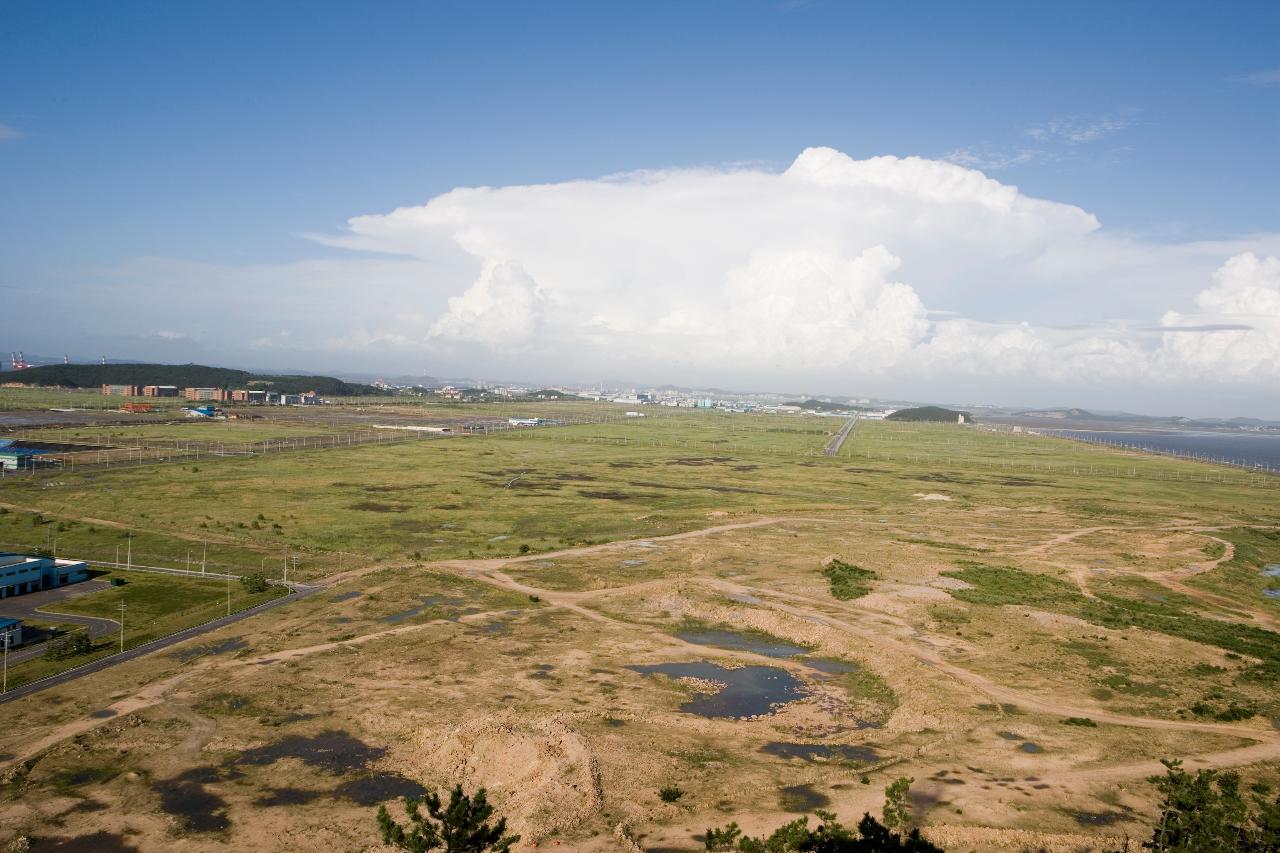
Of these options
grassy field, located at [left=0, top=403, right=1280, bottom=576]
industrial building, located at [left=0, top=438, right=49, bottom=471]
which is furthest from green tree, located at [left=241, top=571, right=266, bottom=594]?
industrial building, located at [left=0, top=438, right=49, bottom=471]

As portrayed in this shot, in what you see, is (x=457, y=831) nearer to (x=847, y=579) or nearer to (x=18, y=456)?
(x=847, y=579)

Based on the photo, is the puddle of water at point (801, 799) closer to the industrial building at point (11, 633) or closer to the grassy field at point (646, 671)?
the grassy field at point (646, 671)

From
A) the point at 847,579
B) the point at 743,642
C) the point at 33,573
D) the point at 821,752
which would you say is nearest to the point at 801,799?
the point at 821,752

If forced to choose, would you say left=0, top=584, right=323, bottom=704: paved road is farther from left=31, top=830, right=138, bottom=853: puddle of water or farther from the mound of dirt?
the mound of dirt

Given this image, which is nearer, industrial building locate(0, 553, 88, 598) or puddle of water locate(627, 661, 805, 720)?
puddle of water locate(627, 661, 805, 720)

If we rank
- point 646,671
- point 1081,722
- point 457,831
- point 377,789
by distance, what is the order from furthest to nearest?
1. point 646,671
2. point 1081,722
3. point 377,789
4. point 457,831

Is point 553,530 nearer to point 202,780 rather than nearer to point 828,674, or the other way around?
point 828,674
